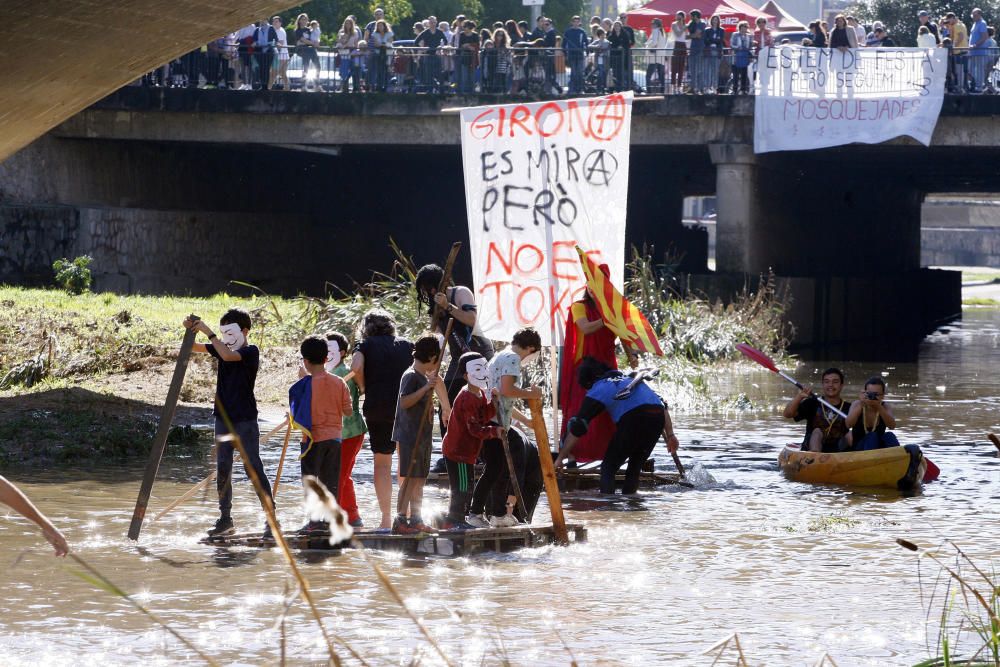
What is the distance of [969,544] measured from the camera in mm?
10273

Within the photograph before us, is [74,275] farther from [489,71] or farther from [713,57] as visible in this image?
[713,57]

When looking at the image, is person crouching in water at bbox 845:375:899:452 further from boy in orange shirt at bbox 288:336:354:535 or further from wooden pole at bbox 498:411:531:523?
boy in orange shirt at bbox 288:336:354:535

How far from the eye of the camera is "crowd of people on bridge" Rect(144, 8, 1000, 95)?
28.3 meters

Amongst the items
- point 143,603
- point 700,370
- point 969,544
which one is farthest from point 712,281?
point 143,603

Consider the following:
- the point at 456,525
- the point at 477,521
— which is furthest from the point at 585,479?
the point at 456,525

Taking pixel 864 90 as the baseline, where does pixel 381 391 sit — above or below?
below

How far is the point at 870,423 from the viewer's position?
13367 mm

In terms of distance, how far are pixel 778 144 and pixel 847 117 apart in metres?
1.33

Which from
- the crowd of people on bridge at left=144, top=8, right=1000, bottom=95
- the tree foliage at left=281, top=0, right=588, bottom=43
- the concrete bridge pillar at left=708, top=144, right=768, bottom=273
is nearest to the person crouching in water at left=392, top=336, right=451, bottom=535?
the crowd of people on bridge at left=144, top=8, right=1000, bottom=95

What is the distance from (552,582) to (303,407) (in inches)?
77.7

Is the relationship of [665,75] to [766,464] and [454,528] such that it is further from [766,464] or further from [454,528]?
[454,528]

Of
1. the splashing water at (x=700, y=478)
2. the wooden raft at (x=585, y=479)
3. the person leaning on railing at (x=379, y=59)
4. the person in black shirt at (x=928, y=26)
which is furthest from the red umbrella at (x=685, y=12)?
the wooden raft at (x=585, y=479)

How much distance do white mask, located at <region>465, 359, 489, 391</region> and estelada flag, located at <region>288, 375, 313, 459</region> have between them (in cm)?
99

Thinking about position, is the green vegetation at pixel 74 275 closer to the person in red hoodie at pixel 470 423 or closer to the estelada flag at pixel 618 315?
the estelada flag at pixel 618 315
